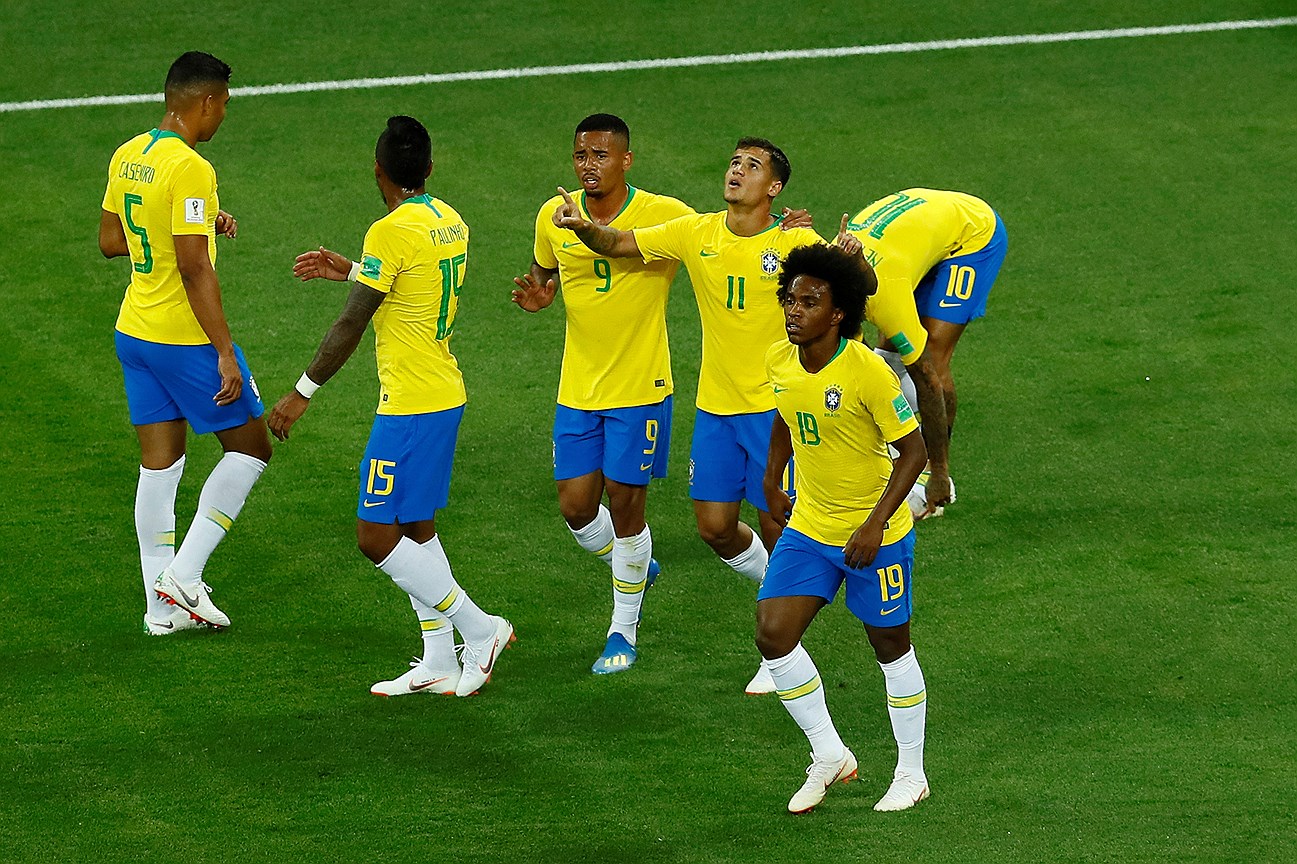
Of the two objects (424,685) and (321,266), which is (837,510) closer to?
(424,685)

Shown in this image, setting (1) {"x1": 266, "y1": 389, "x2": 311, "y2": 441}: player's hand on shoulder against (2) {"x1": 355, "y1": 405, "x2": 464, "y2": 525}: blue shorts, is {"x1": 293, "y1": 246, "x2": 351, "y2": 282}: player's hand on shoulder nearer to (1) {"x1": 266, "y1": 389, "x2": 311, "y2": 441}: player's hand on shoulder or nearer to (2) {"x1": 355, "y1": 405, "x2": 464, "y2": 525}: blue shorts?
(1) {"x1": 266, "y1": 389, "x2": 311, "y2": 441}: player's hand on shoulder

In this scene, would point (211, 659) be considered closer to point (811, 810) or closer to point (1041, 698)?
point (811, 810)

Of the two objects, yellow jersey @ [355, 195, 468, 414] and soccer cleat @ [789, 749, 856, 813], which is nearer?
soccer cleat @ [789, 749, 856, 813]

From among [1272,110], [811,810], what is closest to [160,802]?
[811,810]

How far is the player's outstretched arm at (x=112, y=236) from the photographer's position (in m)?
8.50

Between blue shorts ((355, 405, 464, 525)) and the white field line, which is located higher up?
the white field line

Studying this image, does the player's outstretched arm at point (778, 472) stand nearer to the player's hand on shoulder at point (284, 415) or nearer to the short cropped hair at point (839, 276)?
the short cropped hair at point (839, 276)

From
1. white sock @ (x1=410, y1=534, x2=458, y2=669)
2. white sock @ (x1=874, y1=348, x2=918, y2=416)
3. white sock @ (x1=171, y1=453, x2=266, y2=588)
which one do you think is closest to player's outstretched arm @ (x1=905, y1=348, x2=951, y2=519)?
white sock @ (x1=874, y1=348, x2=918, y2=416)

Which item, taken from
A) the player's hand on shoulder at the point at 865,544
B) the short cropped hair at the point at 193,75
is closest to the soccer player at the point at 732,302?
the player's hand on shoulder at the point at 865,544

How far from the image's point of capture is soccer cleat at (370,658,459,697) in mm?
8055

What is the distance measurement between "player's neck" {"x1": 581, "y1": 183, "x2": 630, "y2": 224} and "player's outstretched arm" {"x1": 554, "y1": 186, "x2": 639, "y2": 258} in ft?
0.54

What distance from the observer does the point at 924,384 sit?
8875 millimetres

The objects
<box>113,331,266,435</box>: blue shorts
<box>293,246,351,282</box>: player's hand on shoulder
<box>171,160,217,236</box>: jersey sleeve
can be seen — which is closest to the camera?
<box>293,246,351,282</box>: player's hand on shoulder

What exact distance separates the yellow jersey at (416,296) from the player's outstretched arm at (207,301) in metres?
0.84
